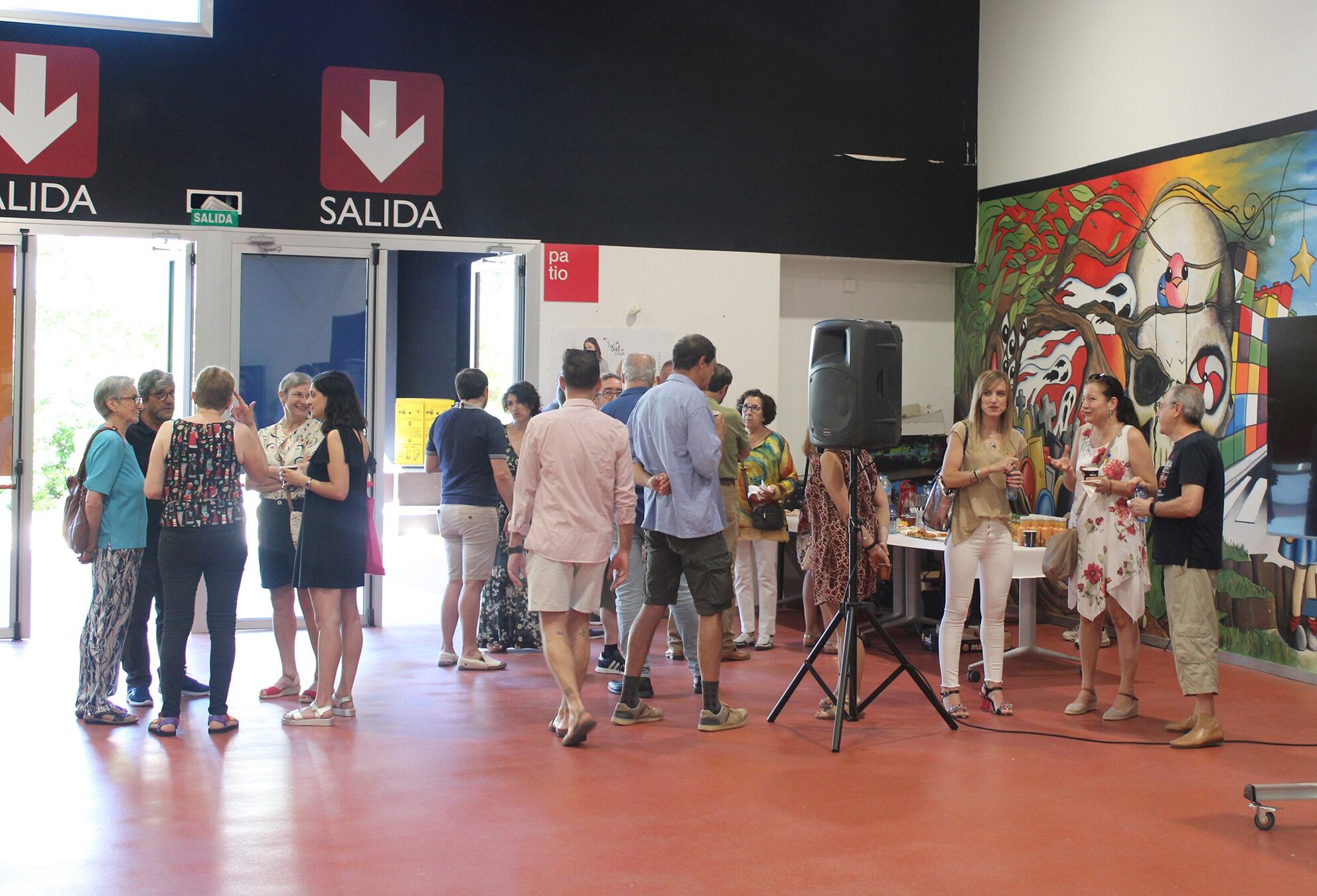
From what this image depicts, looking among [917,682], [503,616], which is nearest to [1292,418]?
[917,682]

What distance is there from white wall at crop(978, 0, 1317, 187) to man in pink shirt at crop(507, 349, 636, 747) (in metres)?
4.73

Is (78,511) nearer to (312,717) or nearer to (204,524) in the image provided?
(204,524)

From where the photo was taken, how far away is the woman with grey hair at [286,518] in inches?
224

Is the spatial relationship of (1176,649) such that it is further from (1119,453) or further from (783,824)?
(783,824)

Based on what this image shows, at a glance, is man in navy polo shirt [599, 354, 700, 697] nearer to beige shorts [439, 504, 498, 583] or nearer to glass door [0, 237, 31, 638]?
beige shorts [439, 504, 498, 583]

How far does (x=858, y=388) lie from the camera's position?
5.23 meters

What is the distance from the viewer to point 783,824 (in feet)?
13.5

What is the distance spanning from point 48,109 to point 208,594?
4259 millimetres

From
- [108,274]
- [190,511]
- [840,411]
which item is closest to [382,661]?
[190,511]

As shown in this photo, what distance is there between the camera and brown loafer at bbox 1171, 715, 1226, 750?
205 inches

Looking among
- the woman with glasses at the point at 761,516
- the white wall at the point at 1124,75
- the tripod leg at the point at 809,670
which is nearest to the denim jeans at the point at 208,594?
the tripod leg at the point at 809,670

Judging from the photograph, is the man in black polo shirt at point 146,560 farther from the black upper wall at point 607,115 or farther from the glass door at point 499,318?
the glass door at point 499,318

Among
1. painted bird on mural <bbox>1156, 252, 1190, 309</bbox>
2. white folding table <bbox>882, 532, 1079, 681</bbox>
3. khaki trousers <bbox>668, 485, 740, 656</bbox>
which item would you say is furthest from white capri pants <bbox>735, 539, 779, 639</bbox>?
painted bird on mural <bbox>1156, 252, 1190, 309</bbox>

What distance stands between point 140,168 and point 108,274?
1292 millimetres
